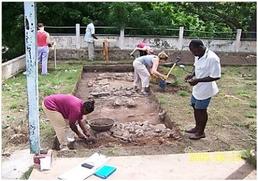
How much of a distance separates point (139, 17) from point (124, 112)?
8896mm

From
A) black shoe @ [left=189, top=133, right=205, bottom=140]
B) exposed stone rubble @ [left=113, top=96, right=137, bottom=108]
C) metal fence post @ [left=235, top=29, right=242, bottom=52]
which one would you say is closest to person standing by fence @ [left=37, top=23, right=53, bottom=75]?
exposed stone rubble @ [left=113, top=96, right=137, bottom=108]

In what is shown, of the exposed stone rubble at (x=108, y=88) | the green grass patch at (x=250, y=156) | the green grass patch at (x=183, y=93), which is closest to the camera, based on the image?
the green grass patch at (x=250, y=156)

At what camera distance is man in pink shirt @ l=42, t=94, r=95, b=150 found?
5.43 metres

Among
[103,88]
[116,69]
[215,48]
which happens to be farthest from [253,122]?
[215,48]

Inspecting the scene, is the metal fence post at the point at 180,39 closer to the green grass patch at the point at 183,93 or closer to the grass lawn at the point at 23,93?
the grass lawn at the point at 23,93

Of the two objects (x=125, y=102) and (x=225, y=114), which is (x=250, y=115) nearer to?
(x=225, y=114)

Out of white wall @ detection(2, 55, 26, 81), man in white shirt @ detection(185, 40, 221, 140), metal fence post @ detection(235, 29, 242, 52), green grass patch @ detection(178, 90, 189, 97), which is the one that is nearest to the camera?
man in white shirt @ detection(185, 40, 221, 140)

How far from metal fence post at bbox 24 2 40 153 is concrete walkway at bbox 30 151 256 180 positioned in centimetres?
64

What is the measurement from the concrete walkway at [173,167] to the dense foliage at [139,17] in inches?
464

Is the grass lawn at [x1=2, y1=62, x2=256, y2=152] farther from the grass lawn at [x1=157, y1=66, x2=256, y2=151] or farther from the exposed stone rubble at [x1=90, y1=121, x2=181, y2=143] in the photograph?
the exposed stone rubble at [x1=90, y1=121, x2=181, y2=143]

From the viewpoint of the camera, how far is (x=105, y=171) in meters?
4.18

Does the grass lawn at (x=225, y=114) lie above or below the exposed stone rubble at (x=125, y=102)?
above

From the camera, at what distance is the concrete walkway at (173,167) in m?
4.14

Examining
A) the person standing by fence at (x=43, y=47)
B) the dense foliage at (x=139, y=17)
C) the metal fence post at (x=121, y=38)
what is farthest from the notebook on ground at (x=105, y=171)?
the dense foliage at (x=139, y=17)
